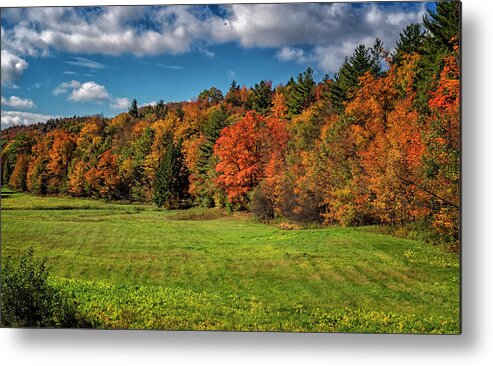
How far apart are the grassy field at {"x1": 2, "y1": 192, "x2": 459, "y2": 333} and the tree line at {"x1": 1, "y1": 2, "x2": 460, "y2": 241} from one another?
27 cm

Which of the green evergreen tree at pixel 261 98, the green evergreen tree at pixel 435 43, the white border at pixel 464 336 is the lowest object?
the white border at pixel 464 336

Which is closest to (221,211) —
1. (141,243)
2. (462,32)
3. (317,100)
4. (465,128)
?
(141,243)

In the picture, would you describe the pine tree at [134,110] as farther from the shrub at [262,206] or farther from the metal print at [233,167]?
the shrub at [262,206]

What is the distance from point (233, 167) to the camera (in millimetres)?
6887

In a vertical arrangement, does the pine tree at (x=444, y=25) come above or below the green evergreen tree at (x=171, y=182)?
above

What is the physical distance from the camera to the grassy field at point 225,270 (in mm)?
6273

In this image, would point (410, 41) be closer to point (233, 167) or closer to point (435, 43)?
point (435, 43)

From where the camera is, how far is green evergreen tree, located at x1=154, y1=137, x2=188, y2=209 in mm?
6938

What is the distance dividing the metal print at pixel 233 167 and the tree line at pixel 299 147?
0.07ft

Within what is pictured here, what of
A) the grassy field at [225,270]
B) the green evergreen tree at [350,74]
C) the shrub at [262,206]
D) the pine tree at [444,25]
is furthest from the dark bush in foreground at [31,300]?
the pine tree at [444,25]

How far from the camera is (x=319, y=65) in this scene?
6.59m

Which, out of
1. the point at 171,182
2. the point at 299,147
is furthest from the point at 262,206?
the point at 171,182

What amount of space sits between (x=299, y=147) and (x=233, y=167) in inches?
34.0

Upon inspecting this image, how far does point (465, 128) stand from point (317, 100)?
1730mm
